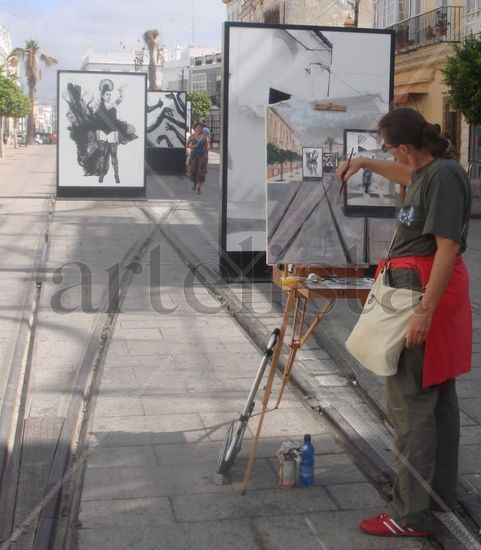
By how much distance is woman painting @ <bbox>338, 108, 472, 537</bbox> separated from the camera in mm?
3662

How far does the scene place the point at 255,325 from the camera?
27.1 ft

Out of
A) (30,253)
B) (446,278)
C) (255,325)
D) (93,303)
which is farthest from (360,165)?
(30,253)

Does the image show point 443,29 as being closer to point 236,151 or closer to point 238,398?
point 236,151

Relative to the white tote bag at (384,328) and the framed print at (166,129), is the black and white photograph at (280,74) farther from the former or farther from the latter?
the framed print at (166,129)

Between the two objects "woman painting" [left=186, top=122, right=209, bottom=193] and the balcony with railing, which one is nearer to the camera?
"woman painting" [left=186, top=122, right=209, bottom=193]

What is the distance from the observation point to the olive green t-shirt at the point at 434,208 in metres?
3.64

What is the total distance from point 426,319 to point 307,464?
1181mm

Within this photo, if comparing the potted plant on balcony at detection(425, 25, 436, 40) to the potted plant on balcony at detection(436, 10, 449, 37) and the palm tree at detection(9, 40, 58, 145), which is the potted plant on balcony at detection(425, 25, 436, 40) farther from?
the palm tree at detection(9, 40, 58, 145)

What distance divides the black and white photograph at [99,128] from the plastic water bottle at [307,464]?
16623mm

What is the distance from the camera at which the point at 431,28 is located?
1112 inches

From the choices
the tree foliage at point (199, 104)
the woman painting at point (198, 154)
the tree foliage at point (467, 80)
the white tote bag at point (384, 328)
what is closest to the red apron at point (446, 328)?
the white tote bag at point (384, 328)

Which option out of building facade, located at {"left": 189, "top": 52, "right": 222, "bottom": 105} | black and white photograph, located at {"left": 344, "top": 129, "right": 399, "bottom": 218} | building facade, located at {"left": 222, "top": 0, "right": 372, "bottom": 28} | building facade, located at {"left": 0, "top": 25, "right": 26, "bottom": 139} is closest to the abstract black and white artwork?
building facade, located at {"left": 222, "top": 0, "right": 372, "bottom": 28}

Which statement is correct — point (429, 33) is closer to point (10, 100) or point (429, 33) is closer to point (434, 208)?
point (434, 208)

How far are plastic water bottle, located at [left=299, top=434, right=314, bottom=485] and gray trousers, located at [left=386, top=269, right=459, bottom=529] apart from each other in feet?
1.88
